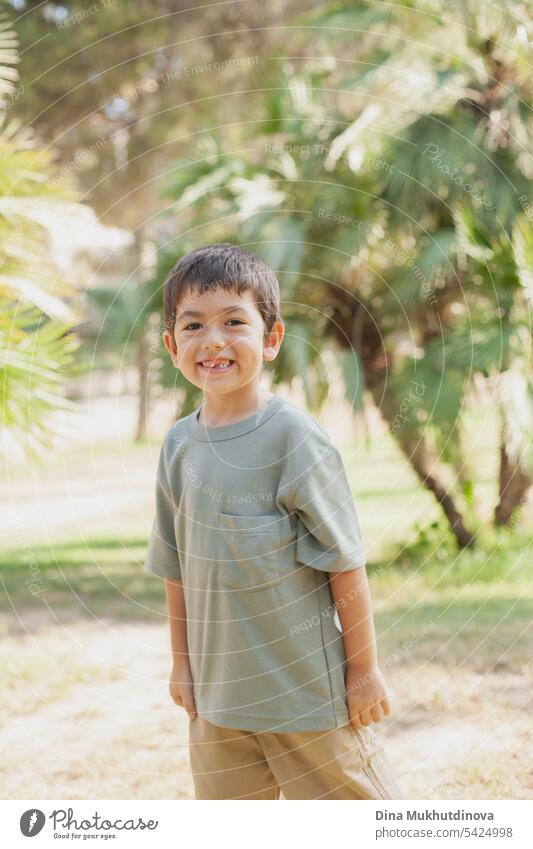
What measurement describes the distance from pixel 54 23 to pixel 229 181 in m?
4.36

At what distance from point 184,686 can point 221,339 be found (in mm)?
770

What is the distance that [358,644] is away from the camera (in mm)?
1860

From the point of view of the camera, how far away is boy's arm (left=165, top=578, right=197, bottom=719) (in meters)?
2.06

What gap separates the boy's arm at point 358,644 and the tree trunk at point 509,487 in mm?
4487

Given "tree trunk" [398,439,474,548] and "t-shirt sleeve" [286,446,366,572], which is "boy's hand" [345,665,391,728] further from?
"tree trunk" [398,439,474,548]

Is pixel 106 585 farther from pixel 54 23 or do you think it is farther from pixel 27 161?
pixel 54 23

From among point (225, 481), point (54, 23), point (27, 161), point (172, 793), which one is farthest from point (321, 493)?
point (54, 23)

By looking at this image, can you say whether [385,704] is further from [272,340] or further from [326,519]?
[272,340]

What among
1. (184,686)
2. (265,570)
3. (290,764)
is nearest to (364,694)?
(290,764)

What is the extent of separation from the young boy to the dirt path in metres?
1.11

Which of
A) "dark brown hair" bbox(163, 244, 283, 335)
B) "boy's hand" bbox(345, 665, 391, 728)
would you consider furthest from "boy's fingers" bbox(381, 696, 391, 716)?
"dark brown hair" bbox(163, 244, 283, 335)

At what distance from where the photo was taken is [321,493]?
5.88 feet
